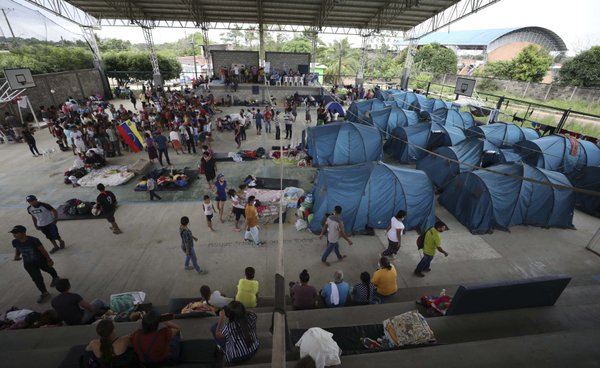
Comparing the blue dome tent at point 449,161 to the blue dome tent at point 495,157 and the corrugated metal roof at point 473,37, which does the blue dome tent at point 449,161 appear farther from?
the corrugated metal roof at point 473,37

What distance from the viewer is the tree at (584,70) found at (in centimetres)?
2605

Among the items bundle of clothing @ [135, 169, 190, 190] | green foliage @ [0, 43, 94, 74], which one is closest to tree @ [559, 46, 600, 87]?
bundle of clothing @ [135, 169, 190, 190]

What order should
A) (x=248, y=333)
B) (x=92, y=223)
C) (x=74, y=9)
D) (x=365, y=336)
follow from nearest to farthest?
(x=248, y=333), (x=365, y=336), (x=92, y=223), (x=74, y=9)

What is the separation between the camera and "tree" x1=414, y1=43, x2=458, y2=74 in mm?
39219

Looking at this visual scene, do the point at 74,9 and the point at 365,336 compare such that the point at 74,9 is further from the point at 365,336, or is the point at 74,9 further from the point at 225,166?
the point at 365,336

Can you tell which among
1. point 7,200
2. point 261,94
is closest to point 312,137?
point 7,200

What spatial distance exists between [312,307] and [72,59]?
101 feet

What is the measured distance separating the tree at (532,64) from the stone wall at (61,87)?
4400 cm

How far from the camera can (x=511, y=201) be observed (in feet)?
27.0

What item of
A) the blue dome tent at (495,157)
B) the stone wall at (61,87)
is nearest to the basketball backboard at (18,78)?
the stone wall at (61,87)

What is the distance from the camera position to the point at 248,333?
3314 mm

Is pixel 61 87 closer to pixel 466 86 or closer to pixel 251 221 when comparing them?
pixel 251 221

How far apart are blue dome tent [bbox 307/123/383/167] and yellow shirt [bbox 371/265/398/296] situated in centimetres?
690

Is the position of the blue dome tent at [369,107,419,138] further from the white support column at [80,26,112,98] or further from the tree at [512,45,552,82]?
the tree at [512,45,552,82]
